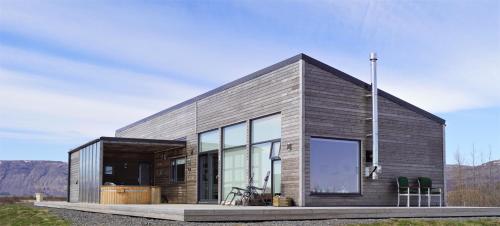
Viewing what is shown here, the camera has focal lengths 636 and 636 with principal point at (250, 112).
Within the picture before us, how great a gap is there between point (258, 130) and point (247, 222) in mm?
5618

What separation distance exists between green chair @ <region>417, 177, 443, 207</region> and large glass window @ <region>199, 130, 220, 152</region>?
18.7ft

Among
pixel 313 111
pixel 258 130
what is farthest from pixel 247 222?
pixel 258 130

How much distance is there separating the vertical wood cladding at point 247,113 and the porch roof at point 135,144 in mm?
472

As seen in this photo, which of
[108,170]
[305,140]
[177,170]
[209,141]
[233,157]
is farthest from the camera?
[108,170]

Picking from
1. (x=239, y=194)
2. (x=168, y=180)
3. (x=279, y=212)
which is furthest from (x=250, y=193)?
(x=168, y=180)

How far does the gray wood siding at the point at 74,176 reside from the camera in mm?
22016

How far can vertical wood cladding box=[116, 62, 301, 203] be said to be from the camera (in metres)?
14.5

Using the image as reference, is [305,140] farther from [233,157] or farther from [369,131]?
[233,157]

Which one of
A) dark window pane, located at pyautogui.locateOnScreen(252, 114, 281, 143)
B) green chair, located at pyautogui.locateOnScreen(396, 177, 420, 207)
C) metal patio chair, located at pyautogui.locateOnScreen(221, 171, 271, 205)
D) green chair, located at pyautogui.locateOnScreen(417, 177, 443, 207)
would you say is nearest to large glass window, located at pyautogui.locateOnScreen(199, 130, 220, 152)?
dark window pane, located at pyautogui.locateOnScreen(252, 114, 281, 143)

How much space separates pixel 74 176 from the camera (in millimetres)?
22734

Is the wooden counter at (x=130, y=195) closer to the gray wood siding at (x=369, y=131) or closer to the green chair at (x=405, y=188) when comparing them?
the gray wood siding at (x=369, y=131)

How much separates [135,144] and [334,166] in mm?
7811

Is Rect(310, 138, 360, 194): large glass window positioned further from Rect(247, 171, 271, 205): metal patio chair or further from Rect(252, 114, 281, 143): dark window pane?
Rect(247, 171, 271, 205): metal patio chair

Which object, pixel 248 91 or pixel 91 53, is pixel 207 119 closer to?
pixel 248 91
